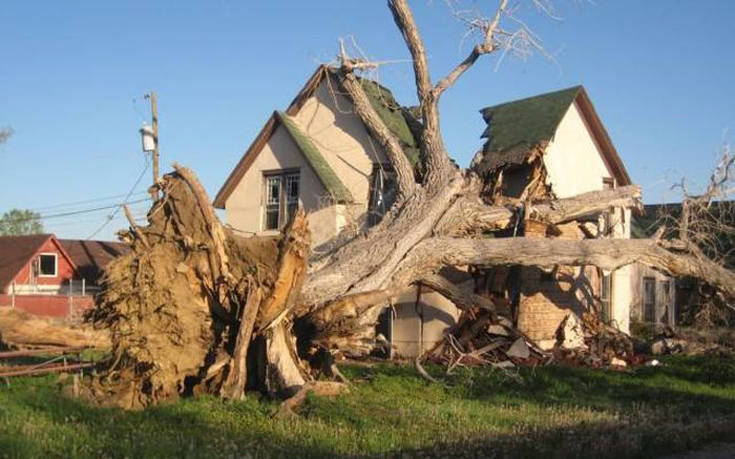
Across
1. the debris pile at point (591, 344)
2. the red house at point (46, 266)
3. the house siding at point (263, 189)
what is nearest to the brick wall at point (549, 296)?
the debris pile at point (591, 344)

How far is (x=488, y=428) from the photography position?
9.45m

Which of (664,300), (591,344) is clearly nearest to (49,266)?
(664,300)

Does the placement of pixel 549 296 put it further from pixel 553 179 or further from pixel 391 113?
pixel 391 113

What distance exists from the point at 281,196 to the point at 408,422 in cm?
1186

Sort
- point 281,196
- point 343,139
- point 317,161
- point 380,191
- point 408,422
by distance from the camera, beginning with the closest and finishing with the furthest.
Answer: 1. point 408,422
2. point 380,191
3. point 317,161
4. point 343,139
5. point 281,196

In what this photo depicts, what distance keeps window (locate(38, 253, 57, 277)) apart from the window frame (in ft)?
83.8

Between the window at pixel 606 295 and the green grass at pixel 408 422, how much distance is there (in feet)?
22.2

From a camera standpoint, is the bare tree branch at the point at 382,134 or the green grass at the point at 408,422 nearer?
the green grass at the point at 408,422

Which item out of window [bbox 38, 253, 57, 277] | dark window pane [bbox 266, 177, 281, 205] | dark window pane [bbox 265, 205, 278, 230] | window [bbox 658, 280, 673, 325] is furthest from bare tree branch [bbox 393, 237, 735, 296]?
window [bbox 38, 253, 57, 277]

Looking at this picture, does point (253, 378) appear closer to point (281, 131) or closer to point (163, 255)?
point (163, 255)

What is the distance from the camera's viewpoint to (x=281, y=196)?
2077 centimetres

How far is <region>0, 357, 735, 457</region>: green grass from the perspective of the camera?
26.2ft

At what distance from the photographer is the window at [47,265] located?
138 feet

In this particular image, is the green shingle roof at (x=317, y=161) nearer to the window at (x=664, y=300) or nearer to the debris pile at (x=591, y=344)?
the debris pile at (x=591, y=344)
